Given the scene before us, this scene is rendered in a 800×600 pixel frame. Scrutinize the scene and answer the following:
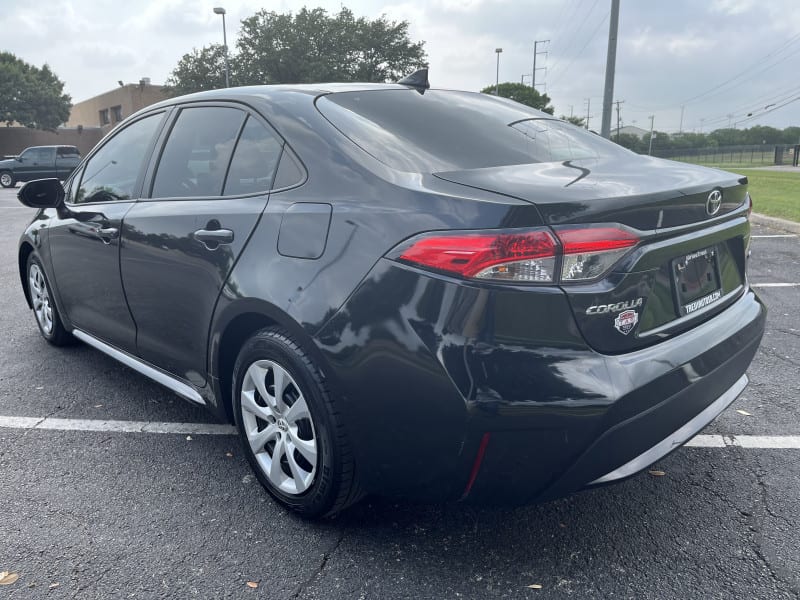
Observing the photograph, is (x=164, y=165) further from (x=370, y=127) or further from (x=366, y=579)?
(x=366, y=579)

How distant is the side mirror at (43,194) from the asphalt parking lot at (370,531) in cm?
137

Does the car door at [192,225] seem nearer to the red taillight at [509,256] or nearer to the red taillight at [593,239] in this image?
the red taillight at [509,256]

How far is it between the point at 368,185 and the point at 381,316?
0.47 m

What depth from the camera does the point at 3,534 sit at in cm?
253

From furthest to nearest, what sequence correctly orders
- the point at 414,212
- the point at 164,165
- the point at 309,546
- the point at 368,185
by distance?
the point at 164,165
the point at 309,546
the point at 368,185
the point at 414,212

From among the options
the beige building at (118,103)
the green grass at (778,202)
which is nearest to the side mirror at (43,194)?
the green grass at (778,202)

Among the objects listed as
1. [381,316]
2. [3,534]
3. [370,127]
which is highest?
[370,127]

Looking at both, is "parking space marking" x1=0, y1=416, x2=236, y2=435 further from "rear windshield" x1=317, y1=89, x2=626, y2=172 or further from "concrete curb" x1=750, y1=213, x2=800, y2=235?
"concrete curb" x1=750, y1=213, x2=800, y2=235

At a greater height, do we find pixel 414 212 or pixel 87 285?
pixel 414 212

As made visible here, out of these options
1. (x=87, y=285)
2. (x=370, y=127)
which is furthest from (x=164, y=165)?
(x=370, y=127)

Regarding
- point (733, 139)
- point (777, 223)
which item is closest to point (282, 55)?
point (777, 223)

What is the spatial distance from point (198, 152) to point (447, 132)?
3.95ft

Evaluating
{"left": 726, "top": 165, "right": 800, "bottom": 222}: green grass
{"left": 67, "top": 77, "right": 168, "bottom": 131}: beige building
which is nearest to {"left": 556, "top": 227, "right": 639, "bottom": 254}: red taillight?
{"left": 726, "top": 165, "right": 800, "bottom": 222}: green grass

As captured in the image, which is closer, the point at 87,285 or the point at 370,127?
the point at 370,127
